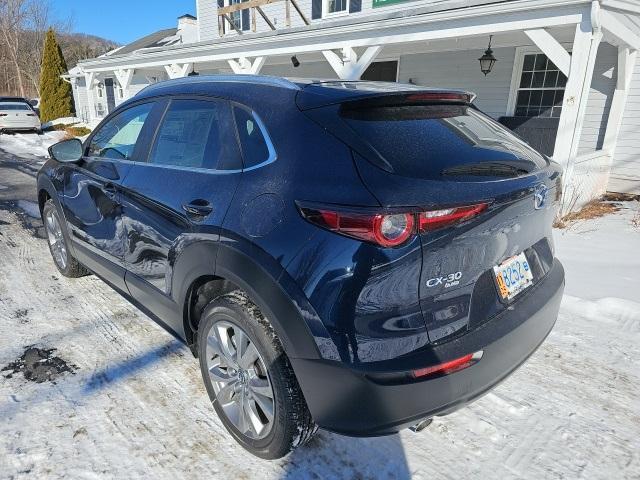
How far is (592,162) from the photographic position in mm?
6766

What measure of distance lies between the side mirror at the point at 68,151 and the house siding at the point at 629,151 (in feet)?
28.4

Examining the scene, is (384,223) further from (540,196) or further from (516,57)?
(516,57)

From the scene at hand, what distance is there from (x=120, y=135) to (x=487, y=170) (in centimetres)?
245

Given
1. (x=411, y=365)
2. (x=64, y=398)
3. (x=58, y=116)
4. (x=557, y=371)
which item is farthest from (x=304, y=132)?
(x=58, y=116)

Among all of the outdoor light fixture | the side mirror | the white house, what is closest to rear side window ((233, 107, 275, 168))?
the side mirror

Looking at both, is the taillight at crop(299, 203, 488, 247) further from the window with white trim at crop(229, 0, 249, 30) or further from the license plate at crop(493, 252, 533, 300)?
the window with white trim at crop(229, 0, 249, 30)

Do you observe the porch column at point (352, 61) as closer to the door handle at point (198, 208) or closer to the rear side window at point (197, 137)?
the rear side window at point (197, 137)

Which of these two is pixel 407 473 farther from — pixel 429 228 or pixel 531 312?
pixel 429 228

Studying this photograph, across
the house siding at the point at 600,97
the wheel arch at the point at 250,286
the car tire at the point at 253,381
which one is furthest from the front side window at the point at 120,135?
the house siding at the point at 600,97

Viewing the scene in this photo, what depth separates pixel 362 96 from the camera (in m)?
1.84

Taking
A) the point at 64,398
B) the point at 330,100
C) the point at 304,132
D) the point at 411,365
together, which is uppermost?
the point at 330,100

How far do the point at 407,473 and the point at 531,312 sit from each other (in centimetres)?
91

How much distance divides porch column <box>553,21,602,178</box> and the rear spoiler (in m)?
4.28

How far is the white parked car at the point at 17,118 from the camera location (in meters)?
16.2
